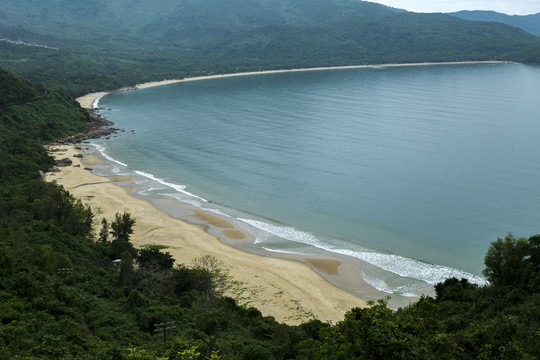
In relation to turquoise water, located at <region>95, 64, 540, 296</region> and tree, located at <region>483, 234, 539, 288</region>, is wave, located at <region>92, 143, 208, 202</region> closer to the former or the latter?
turquoise water, located at <region>95, 64, 540, 296</region>

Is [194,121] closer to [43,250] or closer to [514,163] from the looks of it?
[514,163]

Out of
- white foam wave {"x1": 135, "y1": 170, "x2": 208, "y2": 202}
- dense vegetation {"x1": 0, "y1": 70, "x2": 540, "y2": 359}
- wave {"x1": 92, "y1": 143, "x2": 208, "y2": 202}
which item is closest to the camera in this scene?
dense vegetation {"x1": 0, "y1": 70, "x2": 540, "y2": 359}

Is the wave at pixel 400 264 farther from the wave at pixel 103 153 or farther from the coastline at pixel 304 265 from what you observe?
the wave at pixel 103 153

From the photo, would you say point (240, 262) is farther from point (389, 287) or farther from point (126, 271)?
point (389, 287)

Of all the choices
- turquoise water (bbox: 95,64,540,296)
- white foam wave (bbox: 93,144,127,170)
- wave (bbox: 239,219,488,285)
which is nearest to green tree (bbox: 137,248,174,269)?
turquoise water (bbox: 95,64,540,296)

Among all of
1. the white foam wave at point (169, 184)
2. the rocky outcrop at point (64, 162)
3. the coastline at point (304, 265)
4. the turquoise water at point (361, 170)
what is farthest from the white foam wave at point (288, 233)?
the rocky outcrop at point (64, 162)

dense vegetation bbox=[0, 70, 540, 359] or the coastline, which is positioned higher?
dense vegetation bbox=[0, 70, 540, 359]

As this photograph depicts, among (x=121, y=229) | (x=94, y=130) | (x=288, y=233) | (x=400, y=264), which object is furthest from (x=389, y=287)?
(x=94, y=130)
